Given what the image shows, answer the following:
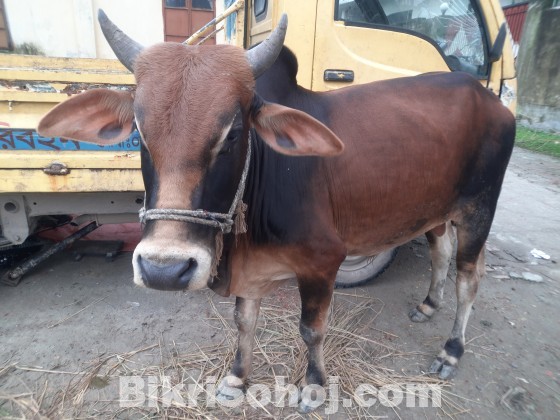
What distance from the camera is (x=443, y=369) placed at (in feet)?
8.23

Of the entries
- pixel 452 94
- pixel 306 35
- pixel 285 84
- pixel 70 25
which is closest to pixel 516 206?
pixel 452 94

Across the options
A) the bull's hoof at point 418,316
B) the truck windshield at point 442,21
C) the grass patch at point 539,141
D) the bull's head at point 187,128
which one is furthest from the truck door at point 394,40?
the grass patch at point 539,141

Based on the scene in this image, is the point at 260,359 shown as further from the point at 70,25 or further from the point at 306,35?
the point at 70,25

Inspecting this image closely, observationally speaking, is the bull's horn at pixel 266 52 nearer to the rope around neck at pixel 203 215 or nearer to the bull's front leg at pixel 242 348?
the rope around neck at pixel 203 215

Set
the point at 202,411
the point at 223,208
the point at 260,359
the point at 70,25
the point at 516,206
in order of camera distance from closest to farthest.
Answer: the point at 223,208
the point at 202,411
the point at 260,359
the point at 516,206
the point at 70,25

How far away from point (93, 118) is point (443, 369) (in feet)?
7.89

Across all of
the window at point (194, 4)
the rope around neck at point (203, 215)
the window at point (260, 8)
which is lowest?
the rope around neck at point (203, 215)

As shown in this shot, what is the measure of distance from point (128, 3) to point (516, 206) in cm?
814

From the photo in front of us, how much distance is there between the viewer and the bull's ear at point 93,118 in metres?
1.55

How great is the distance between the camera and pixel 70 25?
26.5 feet

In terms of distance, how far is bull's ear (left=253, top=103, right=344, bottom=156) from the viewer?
1517mm

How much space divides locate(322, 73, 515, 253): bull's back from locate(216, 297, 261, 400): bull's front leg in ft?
2.26

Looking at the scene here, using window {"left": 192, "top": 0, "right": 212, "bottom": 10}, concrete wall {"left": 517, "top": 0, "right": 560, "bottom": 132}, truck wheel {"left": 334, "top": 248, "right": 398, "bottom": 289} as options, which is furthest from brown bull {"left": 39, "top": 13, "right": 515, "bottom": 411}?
concrete wall {"left": 517, "top": 0, "right": 560, "bottom": 132}

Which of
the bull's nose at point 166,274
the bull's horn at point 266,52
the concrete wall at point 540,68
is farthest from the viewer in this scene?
the concrete wall at point 540,68
